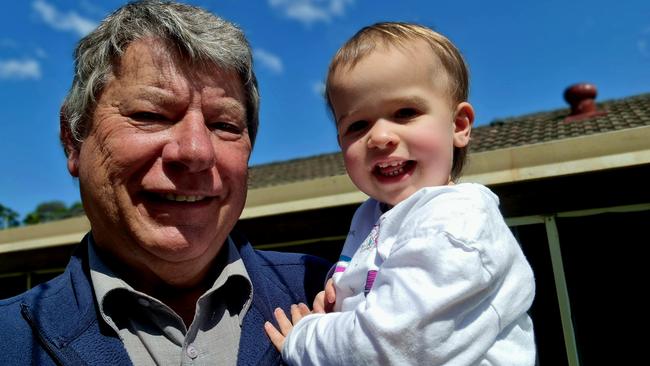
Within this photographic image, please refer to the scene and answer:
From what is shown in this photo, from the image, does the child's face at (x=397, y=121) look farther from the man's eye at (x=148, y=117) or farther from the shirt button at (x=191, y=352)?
the shirt button at (x=191, y=352)

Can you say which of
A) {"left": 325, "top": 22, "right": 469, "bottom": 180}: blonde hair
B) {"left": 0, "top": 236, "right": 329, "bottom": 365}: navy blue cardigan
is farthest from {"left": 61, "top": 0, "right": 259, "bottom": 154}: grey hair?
{"left": 0, "top": 236, "right": 329, "bottom": 365}: navy blue cardigan

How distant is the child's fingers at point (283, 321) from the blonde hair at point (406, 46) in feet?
2.53

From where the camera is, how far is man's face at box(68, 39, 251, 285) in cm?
175

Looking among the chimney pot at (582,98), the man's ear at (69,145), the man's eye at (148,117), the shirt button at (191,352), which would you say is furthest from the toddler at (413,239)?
the chimney pot at (582,98)

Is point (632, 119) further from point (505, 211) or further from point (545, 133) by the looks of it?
point (505, 211)

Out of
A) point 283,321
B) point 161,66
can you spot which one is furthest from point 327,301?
point 161,66

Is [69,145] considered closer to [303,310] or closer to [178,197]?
[178,197]

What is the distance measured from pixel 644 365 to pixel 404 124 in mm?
3617

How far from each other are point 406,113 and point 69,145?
120 cm

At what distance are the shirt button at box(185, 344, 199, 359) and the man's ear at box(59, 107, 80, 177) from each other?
0.75 m

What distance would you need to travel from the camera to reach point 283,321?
71.9 inches

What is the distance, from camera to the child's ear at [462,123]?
1969 millimetres

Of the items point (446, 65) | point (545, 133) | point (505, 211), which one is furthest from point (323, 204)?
point (545, 133)

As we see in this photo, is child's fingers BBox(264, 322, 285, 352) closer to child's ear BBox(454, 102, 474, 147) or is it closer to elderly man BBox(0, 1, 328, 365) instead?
elderly man BBox(0, 1, 328, 365)
